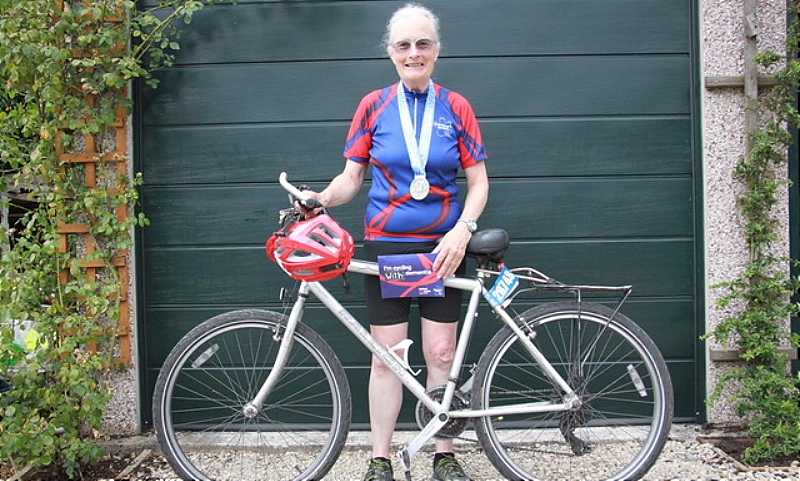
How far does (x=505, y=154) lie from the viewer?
11.1 ft

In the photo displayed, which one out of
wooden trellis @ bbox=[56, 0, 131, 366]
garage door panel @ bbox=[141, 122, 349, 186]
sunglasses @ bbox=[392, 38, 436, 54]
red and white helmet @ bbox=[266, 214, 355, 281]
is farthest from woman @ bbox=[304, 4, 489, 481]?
wooden trellis @ bbox=[56, 0, 131, 366]

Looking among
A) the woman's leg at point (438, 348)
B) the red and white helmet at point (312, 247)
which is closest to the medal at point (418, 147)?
the red and white helmet at point (312, 247)

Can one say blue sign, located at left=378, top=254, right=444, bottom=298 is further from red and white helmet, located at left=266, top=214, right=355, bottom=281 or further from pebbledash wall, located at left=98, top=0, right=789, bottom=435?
pebbledash wall, located at left=98, top=0, right=789, bottom=435

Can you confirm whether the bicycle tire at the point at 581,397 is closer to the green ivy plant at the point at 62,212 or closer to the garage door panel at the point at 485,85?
the garage door panel at the point at 485,85

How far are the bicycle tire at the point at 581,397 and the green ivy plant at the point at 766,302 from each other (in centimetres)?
44

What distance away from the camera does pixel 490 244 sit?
2.52 meters

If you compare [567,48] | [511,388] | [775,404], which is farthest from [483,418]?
[567,48]

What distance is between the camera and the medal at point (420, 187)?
8.41 ft

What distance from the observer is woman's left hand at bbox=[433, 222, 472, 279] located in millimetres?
2502

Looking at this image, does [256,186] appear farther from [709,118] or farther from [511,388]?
[709,118]

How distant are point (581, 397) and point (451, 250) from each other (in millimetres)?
738

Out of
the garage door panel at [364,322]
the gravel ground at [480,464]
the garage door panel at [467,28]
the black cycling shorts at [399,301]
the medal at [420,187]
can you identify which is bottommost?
the gravel ground at [480,464]

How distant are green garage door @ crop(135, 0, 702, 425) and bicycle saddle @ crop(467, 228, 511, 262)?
83cm

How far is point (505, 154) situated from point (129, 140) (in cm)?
180
